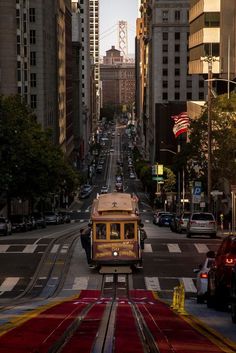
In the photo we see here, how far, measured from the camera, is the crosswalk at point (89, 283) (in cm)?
3362

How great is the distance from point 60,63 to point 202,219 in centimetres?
11675

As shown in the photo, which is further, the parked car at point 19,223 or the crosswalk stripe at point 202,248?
the parked car at point 19,223

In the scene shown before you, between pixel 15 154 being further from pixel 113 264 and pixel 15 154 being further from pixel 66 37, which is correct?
pixel 66 37

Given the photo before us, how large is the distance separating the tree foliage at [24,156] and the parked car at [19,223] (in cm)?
244

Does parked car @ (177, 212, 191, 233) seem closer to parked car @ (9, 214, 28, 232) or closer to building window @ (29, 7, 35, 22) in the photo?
parked car @ (9, 214, 28, 232)

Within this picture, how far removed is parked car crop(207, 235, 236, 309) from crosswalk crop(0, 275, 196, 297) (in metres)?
9.01

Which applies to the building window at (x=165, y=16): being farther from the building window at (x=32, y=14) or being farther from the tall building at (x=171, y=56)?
the building window at (x=32, y=14)

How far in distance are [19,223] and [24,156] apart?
5.64m

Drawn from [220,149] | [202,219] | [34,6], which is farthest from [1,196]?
[34,6]

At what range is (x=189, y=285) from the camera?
112 ft

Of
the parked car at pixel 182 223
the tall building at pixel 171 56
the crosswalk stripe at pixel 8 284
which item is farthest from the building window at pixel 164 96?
the crosswalk stripe at pixel 8 284

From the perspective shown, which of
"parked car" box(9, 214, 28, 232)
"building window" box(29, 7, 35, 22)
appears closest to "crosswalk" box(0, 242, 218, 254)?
"parked car" box(9, 214, 28, 232)

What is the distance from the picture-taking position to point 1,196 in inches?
3017

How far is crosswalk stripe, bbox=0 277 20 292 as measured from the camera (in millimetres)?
33644
